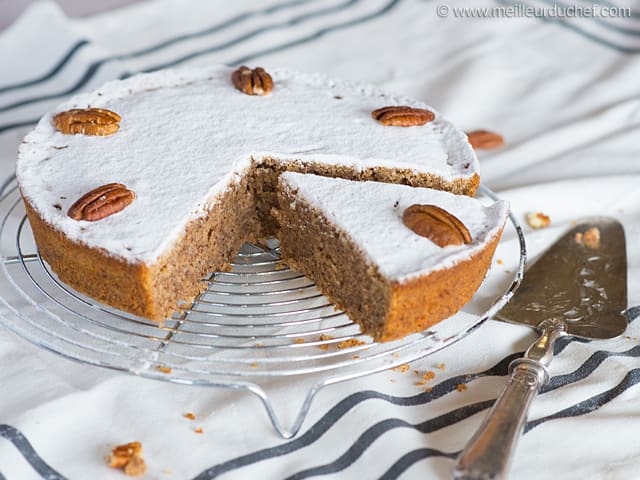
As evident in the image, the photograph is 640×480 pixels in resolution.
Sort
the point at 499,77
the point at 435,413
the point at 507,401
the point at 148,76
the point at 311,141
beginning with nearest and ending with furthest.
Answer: the point at 507,401 < the point at 435,413 < the point at 311,141 < the point at 148,76 < the point at 499,77

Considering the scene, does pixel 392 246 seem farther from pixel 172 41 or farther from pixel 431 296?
pixel 172 41

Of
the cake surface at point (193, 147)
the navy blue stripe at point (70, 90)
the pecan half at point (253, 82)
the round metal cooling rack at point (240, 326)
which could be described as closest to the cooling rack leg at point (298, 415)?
the round metal cooling rack at point (240, 326)

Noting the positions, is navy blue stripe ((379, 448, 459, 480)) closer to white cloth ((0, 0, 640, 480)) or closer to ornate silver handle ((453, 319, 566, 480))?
white cloth ((0, 0, 640, 480))

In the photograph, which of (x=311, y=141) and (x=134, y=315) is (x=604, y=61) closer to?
(x=311, y=141)

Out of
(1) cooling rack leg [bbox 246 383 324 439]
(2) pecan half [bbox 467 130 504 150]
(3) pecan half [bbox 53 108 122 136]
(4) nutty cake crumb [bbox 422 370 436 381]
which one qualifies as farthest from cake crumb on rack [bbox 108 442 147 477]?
(2) pecan half [bbox 467 130 504 150]

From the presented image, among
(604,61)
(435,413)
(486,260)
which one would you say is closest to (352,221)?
(486,260)

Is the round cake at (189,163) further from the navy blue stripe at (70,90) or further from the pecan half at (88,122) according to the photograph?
the navy blue stripe at (70,90)

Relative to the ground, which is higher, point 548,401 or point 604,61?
point 604,61
